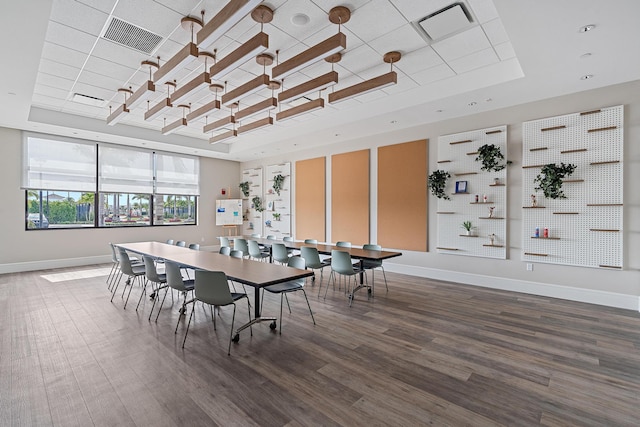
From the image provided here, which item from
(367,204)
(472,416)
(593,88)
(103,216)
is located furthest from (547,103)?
(103,216)

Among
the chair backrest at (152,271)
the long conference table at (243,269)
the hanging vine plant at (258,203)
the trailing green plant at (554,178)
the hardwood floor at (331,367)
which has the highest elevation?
the trailing green plant at (554,178)

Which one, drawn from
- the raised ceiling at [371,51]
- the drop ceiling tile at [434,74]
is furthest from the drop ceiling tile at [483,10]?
the drop ceiling tile at [434,74]

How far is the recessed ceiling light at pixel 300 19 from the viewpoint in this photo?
10.9 ft

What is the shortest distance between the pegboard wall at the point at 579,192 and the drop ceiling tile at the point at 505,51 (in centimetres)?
149

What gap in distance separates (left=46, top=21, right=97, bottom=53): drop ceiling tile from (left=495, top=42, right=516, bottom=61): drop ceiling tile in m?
5.22

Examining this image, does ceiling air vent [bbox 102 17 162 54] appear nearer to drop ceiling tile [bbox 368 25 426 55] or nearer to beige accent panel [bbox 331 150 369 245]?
drop ceiling tile [bbox 368 25 426 55]

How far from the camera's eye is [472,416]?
6.89ft

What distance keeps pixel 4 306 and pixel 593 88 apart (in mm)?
9452

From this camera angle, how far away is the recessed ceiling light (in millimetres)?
3318

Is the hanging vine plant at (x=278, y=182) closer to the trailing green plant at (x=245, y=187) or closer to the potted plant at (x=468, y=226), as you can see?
the trailing green plant at (x=245, y=187)

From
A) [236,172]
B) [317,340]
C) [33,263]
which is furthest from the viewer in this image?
[236,172]

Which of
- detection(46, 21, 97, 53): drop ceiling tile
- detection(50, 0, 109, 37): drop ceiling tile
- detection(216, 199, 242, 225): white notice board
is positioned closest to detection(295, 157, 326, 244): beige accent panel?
detection(216, 199, 242, 225): white notice board

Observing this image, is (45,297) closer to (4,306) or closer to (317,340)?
(4,306)

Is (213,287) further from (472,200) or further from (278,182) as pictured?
(278,182)
